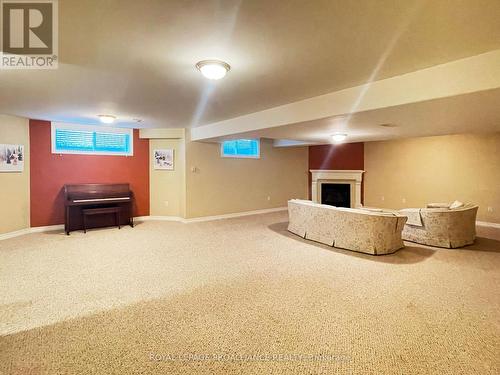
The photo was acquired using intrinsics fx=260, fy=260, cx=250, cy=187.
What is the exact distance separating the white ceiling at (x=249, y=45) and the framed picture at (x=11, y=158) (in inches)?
72.0

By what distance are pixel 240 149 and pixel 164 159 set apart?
7.37ft

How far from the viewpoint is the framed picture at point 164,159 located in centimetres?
696

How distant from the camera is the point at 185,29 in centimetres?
196

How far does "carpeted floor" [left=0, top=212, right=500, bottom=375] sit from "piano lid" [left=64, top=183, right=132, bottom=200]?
5.06 feet

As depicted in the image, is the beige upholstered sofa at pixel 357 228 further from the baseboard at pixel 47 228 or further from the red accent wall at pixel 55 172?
the baseboard at pixel 47 228

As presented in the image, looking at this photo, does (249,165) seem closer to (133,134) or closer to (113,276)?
(133,134)

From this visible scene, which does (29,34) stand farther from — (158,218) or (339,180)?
(339,180)

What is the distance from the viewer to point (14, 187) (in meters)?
5.26

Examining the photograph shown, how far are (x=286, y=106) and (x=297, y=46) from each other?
1.94m

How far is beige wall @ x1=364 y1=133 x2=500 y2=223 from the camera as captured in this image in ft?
20.6

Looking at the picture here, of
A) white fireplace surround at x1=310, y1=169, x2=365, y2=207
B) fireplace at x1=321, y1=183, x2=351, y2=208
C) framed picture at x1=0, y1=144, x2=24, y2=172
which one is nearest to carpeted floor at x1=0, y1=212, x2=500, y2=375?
framed picture at x1=0, y1=144, x2=24, y2=172

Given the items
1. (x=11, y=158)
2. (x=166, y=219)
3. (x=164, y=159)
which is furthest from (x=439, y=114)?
(x=11, y=158)

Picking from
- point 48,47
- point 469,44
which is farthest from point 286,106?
point 48,47

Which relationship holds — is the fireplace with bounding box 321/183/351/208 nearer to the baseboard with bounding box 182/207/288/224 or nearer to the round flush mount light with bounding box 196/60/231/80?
the baseboard with bounding box 182/207/288/224
